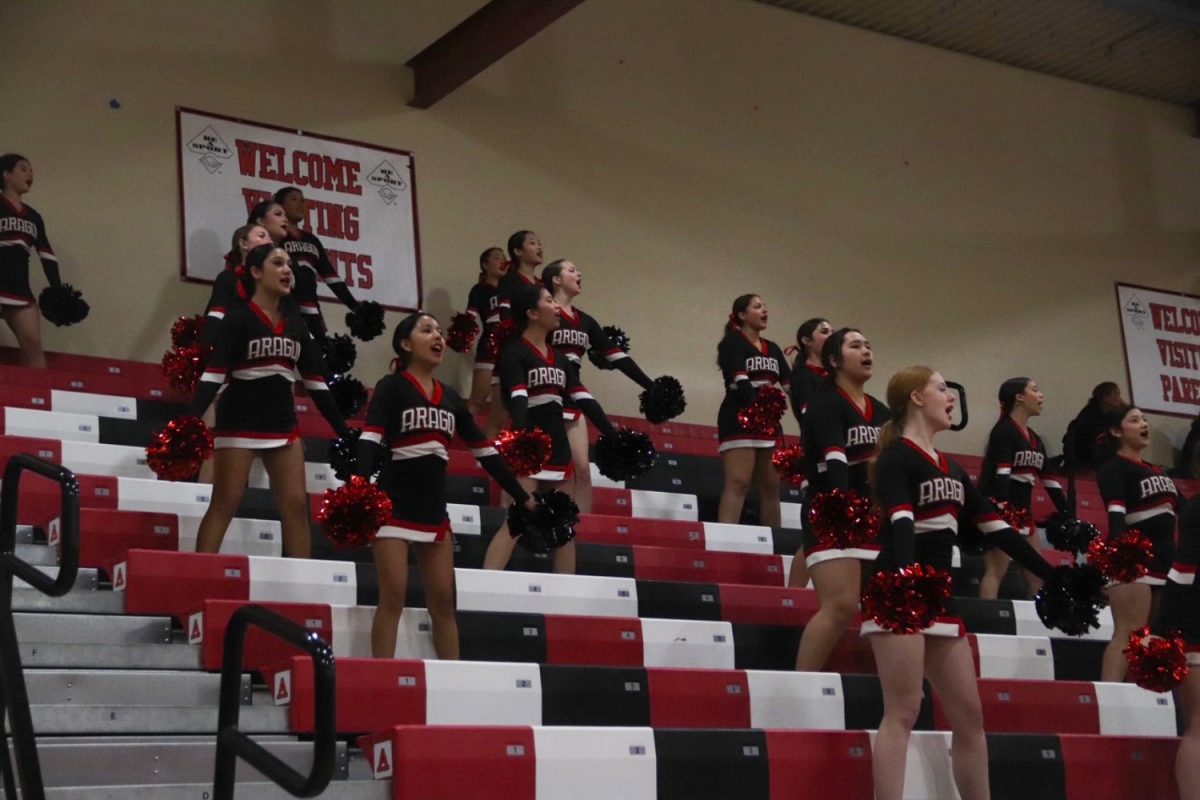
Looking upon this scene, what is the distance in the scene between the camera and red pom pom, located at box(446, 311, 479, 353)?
31.3 feet

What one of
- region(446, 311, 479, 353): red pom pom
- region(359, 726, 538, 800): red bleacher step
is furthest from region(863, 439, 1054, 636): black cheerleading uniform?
region(446, 311, 479, 353): red pom pom

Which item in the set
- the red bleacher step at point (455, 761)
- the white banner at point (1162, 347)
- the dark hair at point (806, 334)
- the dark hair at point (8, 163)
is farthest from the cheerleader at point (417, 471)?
the white banner at point (1162, 347)

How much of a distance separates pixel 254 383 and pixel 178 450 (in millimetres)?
438

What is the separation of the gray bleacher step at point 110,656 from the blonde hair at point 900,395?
2215 mm

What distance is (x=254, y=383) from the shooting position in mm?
5902

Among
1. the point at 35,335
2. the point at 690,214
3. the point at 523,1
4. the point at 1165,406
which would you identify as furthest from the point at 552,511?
the point at 1165,406

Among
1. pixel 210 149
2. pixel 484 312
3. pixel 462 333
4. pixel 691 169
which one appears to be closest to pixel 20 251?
pixel 210 149

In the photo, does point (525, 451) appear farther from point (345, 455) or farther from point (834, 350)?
point (834, 350)

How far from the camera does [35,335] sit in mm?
8281

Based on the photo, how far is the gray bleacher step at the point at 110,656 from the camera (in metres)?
4.64

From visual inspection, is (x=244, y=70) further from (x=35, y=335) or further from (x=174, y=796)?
→ (x=174, y=796)

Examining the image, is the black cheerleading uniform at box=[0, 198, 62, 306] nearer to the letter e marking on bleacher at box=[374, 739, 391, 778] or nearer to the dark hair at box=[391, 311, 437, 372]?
the dark hair at box=[391, 311, 437, 372]

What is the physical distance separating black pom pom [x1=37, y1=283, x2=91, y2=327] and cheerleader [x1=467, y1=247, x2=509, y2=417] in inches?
88.0

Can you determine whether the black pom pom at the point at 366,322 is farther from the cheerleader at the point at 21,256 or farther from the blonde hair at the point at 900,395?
the blonde hair at the point at 900,395
